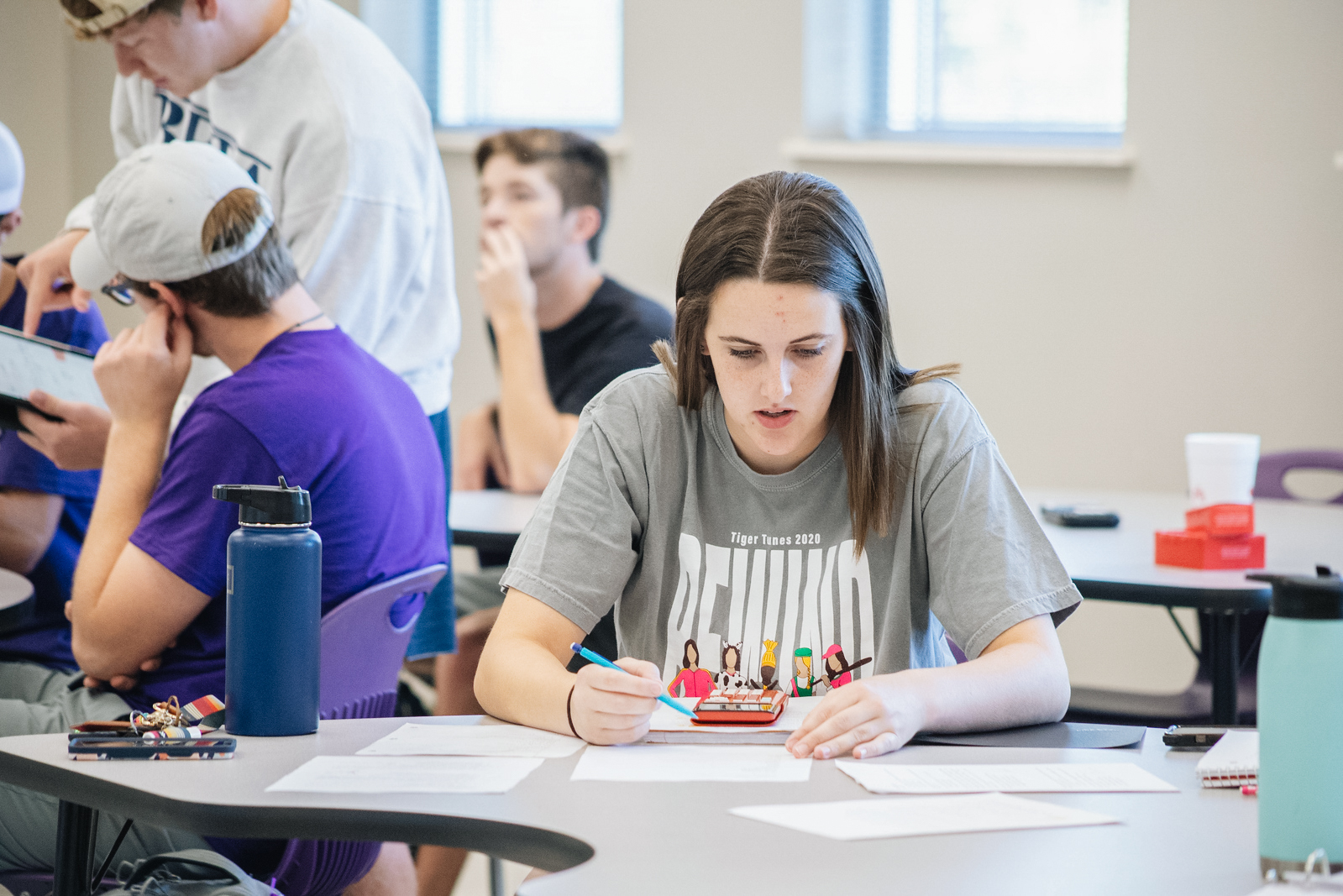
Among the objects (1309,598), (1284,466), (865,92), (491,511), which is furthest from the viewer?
(865,92)

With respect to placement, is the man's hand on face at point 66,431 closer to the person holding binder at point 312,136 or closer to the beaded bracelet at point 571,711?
the person holding binder at point 312,136

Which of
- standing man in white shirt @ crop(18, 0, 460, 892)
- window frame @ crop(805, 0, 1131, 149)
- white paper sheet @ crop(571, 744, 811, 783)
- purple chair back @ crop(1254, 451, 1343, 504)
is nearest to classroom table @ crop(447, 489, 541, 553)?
standing man in white shirt @ crop(18, 0, 460, 892)

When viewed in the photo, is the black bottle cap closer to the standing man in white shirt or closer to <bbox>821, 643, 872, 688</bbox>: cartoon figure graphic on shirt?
<bbox>821, 643, 872, 688</bbox>: cartoon figure graphic on shirt

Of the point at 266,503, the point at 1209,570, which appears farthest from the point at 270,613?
the point at 1209,570

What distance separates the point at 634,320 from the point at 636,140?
1.05m

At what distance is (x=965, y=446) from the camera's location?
4.53 feet

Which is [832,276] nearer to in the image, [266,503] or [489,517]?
[266,503]

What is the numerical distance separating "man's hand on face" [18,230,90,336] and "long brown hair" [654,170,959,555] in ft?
3.70

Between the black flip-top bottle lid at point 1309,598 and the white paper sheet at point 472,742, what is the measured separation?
59 cm

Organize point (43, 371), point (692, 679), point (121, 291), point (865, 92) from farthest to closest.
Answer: point (865, 92) → point (43, 371) → point (121, 291) → point (692, 679)

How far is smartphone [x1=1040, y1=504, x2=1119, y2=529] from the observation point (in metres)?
2.41

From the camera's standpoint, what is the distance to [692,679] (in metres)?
1.35

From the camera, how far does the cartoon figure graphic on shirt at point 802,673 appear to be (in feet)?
4.45

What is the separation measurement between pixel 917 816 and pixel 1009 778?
140 millimetres
